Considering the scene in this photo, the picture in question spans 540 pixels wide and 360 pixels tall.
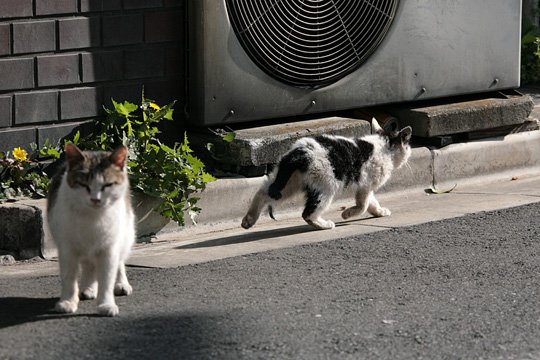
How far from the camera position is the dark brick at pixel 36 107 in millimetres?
7867

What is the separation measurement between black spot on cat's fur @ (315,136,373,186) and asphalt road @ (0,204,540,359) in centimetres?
58

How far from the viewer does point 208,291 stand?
21.4ft

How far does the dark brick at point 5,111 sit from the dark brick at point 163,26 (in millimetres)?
1169

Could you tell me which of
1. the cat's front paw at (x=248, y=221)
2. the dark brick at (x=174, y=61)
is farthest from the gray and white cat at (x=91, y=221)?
the dark brick at (x=174, y=61)

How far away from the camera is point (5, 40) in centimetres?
771

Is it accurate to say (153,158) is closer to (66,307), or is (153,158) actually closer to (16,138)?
(16,138)

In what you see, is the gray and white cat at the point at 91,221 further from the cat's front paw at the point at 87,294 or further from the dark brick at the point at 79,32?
the dark brick at the point at 79,32

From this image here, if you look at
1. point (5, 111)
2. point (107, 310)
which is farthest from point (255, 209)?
point (107, 310)

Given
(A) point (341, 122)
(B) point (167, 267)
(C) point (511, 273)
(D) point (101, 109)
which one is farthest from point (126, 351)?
(A) point (341, 122)

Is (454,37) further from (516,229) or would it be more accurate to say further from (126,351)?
(126,351)

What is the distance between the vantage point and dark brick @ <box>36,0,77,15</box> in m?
7.84

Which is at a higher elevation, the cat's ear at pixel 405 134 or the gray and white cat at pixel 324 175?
the cat's ear at pixel 405 134

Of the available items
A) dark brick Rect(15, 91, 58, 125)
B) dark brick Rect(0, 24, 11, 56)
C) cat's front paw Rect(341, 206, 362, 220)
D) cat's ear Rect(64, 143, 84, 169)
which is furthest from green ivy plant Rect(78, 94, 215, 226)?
cat's ear Rect(64, 143, 84, 169)

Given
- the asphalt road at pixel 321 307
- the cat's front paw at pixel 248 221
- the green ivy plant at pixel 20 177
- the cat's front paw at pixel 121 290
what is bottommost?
the asphalt road at pixel 321 307
